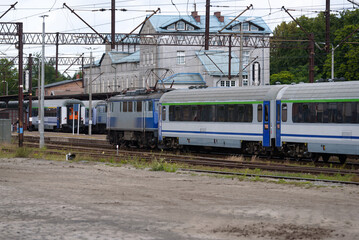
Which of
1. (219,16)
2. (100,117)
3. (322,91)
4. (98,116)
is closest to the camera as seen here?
(322,91)

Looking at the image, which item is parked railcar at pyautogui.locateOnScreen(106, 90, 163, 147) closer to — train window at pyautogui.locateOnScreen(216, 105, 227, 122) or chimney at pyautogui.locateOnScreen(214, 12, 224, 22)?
train window at pyautogui.locateOnScreen(216, 105, 227, 122)

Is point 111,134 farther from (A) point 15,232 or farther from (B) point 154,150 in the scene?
(A) point 15,232

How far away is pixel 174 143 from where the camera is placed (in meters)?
33.7

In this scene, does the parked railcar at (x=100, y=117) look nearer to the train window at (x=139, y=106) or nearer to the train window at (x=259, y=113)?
the train window at (x=139, y=106)

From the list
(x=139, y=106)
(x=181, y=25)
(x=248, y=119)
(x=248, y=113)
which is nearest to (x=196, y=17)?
(x=181, y=25)

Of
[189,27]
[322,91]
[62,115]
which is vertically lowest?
[62,115]

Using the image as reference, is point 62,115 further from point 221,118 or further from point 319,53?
point 319,53

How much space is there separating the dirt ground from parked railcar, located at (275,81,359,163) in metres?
6.39

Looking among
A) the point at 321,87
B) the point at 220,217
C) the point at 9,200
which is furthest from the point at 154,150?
the point at 220,217

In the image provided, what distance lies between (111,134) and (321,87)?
57.5 feet

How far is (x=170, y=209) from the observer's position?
13.3m

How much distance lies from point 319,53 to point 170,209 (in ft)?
259

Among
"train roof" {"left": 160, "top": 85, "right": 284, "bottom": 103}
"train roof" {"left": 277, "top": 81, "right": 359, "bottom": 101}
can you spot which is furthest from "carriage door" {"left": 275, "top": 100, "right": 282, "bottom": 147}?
"train roof" {"left": 160, "top": 85, "right": 284, "bottom": 103}

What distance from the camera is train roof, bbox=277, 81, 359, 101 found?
24.3 metres
